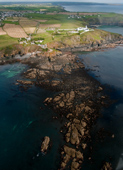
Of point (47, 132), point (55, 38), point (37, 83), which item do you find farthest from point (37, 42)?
point (47, 132)

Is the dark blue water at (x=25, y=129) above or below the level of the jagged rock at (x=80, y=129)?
below

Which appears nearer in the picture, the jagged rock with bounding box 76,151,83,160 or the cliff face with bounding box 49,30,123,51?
the jagged rock with bounding box 76,151,83,160

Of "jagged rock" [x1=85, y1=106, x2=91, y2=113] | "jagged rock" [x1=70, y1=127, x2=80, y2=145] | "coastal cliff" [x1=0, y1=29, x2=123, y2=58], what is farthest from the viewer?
"coastal cliff" [x1=0, y1=29, x2=123, y2=58]

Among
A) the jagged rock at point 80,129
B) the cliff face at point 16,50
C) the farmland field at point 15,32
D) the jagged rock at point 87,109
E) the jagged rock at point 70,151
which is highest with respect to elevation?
the farmland field at point 15,32

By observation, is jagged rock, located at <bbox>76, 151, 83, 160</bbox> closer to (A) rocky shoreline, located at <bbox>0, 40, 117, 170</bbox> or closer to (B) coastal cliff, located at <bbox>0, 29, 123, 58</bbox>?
(A) rocky shoreline, located at <bbox>0, 40, 117, 170</bbox>

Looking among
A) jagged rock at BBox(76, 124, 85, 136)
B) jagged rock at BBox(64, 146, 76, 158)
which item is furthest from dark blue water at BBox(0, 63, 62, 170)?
jagged rock at BBox(76, 124, 85, 136)

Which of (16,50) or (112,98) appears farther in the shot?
(16,50)

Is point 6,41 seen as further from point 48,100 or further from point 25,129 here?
point 25,129

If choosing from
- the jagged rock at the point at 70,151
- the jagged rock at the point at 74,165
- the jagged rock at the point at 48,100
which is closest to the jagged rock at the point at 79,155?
the jagged rock at the point at 70,151

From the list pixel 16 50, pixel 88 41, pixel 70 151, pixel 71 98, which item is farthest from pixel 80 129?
pixel 88 41

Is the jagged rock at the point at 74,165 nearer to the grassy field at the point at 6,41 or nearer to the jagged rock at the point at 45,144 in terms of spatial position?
the jagged rock at the point at 45,144
